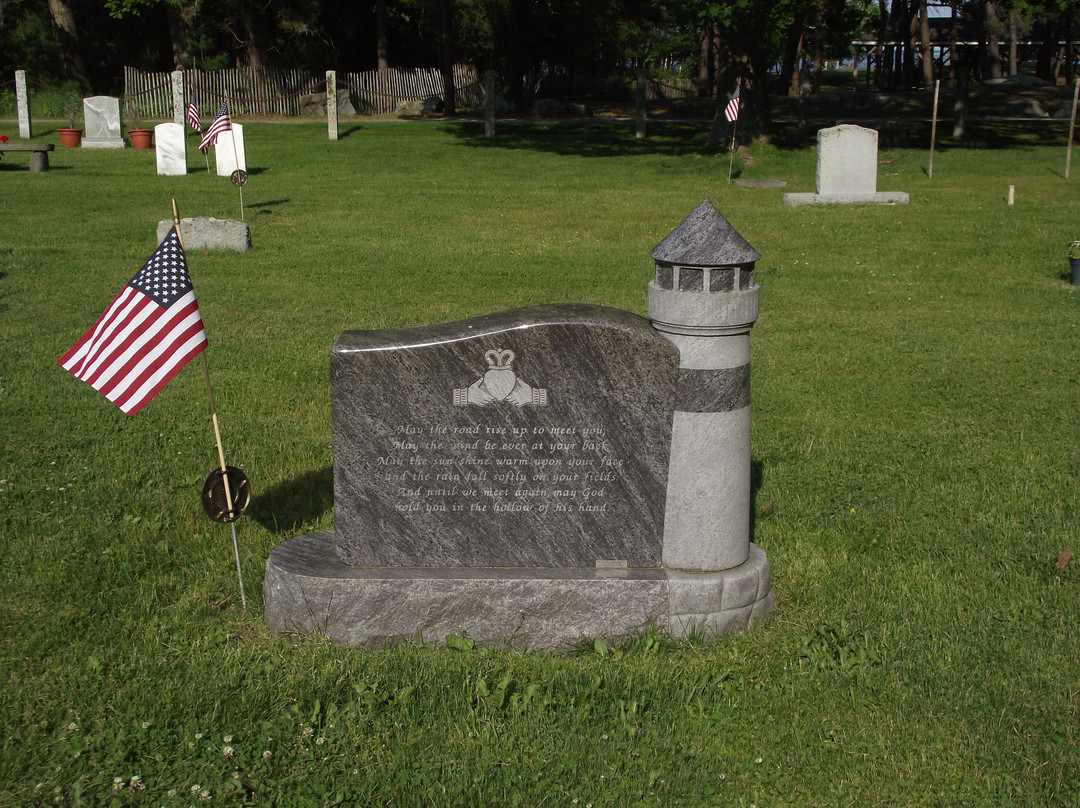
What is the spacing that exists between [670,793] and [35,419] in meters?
6.00

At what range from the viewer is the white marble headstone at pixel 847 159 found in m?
19.4

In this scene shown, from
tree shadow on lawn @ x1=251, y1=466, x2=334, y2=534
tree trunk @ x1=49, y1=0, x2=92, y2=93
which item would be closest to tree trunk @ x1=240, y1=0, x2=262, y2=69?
tree trunk @ x1=49, y1=0, x2=92, y2=93

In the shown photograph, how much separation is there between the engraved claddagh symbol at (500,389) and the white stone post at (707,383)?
680mm

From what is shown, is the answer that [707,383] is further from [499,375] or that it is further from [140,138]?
[140,138]

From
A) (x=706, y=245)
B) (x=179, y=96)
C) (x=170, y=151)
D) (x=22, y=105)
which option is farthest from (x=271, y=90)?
(x=706, y=245)

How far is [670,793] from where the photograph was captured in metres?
3.96

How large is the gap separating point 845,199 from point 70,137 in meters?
20.5

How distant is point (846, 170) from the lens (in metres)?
19.5

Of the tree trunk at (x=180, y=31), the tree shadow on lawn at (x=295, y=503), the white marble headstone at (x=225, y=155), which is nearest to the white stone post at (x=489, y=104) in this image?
the white marble headstone at (x=225, y=155)

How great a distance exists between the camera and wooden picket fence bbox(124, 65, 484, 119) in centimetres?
3619

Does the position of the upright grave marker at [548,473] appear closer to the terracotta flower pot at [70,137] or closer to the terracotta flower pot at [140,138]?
the terracotta flower pot at [140,138]

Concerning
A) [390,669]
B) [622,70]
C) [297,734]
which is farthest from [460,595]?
[622,70]

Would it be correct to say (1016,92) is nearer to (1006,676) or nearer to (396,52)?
(396,52)

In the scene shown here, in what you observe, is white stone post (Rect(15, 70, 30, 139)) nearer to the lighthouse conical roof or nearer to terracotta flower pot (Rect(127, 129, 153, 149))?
terracotta flower pot (Rect(127, 129, 153, 149))
